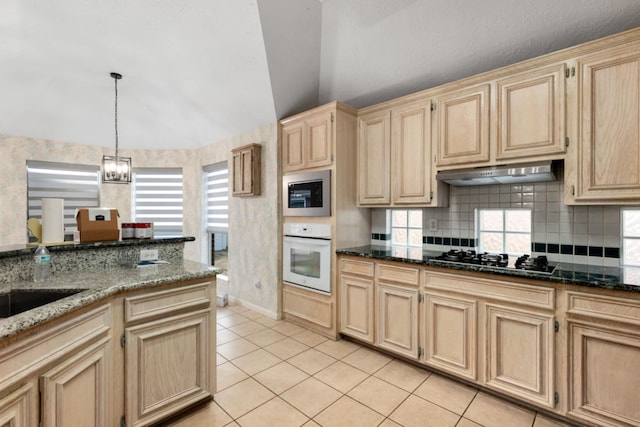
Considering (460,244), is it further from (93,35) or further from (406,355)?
(93,35)

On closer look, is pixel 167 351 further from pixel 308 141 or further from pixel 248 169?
pixel 248 169

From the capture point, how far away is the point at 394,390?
2227mm

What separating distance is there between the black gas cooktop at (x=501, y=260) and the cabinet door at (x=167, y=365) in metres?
1.86

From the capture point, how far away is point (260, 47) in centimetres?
271

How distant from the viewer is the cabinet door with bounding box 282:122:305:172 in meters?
3.33

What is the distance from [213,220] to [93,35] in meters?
2.85

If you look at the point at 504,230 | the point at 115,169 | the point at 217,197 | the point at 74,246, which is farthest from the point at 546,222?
the point at 217,197

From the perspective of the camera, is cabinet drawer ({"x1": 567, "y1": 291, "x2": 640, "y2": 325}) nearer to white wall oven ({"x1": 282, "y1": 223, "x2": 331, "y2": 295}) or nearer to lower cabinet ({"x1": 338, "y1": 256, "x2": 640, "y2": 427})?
lower cabinet ({"x1": 338, "y1": 256, "x2": 640, "y2": 427})

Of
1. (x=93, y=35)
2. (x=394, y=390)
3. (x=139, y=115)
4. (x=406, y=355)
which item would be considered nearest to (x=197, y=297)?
(x=394, y=390)

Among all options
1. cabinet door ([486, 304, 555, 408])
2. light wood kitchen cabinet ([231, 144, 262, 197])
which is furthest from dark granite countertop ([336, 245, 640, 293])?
light wood kitchen cabinet ([231, 144, 262, 197])

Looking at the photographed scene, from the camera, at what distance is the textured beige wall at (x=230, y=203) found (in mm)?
3691

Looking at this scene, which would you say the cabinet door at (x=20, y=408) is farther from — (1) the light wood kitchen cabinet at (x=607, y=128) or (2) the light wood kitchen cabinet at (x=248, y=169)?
(1) the light wood kitchen cabinet at (x=607, y=128)

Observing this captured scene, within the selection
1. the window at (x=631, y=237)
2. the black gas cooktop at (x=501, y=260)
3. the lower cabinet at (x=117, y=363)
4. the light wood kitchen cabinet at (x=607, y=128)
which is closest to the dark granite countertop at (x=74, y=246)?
the lower cabinet at (x=117, y=363)

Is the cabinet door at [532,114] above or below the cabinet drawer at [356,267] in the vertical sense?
above
